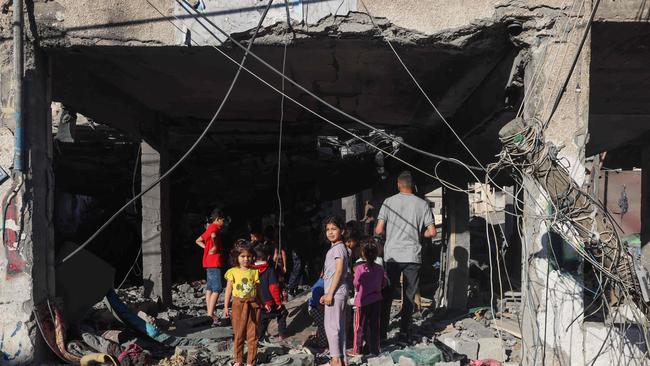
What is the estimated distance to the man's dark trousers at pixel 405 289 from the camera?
6570mm

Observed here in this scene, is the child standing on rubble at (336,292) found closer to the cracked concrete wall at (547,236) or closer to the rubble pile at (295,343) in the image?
the rubble pile at (295,343)

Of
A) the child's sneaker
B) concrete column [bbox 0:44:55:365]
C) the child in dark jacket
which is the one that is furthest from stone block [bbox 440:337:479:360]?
concrete column [bbox 0:44:55:365]

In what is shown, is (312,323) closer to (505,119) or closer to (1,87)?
(505,119)

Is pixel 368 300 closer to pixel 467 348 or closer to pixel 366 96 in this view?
pixel 467 348

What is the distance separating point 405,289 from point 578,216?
8.33ft

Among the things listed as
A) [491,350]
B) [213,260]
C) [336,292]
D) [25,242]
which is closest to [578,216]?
[491,350]

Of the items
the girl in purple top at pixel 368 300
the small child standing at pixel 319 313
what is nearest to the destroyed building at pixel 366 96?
the girl in purple top at pixel 368 300

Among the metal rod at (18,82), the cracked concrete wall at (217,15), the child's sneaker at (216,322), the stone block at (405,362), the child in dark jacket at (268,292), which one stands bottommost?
the child's sneaker at (216,322)

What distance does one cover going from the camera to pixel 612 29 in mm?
5375

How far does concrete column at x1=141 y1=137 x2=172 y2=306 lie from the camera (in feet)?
28.8

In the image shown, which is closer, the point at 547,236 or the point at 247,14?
the point at 547,236

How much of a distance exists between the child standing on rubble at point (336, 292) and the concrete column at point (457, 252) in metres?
3.64

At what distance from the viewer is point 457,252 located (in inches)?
363

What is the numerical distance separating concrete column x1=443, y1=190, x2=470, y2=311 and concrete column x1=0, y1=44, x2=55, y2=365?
558 cm
